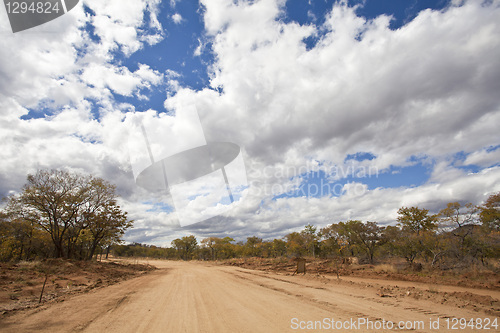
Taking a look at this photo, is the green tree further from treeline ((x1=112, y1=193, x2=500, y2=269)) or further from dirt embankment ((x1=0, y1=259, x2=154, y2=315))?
dirt embankment ((x1=0, y1=259, x2=154, y2=315))

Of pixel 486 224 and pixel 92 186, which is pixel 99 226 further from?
pixel 486 224

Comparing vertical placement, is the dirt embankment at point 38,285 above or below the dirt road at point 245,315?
below

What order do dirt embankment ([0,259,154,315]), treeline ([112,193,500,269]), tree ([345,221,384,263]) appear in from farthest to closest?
tree ([345,221,384,263]) → treeline ([112,193,500,269]) → dirt embankment ([0,259,154,315])

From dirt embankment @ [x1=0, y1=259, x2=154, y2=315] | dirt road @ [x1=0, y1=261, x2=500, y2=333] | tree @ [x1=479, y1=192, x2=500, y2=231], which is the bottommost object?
dirt embankment @ [x1=0, y1=259, x2=154, y2=315]

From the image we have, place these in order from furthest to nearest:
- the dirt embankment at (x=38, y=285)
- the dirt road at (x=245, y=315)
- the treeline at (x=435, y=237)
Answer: the treeline at (x=435, y=237), the dirt embankment at (x=38, y=285), the dirt road at (x=245, y=315)

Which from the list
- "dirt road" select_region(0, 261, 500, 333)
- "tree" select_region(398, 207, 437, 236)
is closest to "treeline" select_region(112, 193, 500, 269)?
"tree" select_region(398, 207, 437, 236)

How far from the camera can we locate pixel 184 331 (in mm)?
5660

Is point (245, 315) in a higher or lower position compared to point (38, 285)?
higher

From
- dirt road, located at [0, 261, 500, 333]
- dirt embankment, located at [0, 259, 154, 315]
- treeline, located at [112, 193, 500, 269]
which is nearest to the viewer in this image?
dirt road, located at [0, 261, 500, 333]

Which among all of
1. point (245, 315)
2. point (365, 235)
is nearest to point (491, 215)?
point (365, 235)

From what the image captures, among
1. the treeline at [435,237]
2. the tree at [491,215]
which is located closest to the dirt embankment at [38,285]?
the treeline at [435,237]

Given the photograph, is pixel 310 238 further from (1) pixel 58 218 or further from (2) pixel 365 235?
(1) pixel 58 218

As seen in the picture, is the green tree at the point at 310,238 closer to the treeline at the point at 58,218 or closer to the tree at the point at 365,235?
the tree at the point at 365,235

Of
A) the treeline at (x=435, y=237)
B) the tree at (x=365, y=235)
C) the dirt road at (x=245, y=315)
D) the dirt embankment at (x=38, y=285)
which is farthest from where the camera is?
the tree at (x=365, y=235)
